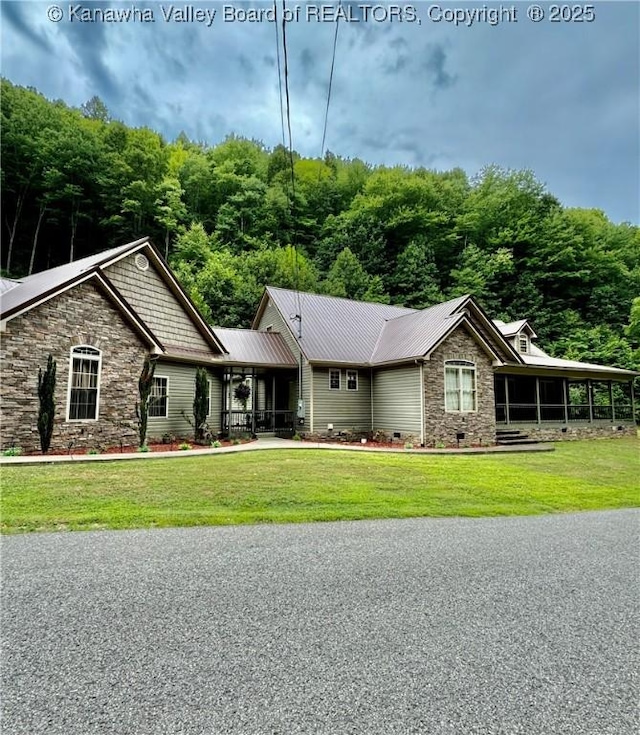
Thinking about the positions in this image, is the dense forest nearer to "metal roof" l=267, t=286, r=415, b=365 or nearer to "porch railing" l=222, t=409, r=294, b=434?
"metal roof" l=267, t=286, r=415, b=365

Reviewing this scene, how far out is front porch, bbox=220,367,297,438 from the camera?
57.0 ft

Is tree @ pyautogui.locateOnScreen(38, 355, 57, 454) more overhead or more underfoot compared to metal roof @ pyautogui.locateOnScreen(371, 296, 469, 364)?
more underfoot

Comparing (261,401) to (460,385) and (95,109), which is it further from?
(95,109)

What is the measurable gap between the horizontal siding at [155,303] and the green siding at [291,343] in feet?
12.6

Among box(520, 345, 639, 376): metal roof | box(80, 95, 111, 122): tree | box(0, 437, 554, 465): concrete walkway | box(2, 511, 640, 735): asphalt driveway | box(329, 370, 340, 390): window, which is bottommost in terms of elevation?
box(2, 511, 640, 735): asphalt driveway

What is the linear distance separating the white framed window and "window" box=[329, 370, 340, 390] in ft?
35.7

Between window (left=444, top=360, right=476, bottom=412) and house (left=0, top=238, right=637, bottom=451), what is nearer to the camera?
house (left=0, top=238, right=637, bottom=451)

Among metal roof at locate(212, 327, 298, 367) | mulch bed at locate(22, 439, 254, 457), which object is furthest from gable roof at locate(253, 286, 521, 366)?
mulch bed at locate(22, 439, 254, 457)

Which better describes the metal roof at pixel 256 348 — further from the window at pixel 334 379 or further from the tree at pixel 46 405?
the tree at pixel 46 405

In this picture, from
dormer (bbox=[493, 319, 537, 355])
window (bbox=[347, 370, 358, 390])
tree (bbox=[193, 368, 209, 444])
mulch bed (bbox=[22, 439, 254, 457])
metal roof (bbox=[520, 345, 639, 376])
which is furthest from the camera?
dormer (bbox=[493, 319, 537, 355])

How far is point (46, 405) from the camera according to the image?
1073 cm

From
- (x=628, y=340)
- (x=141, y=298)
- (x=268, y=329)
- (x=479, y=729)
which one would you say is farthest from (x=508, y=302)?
(x=479, y=729)

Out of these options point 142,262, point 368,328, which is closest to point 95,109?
point 142,262

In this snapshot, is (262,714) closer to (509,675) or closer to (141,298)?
(509,675)
